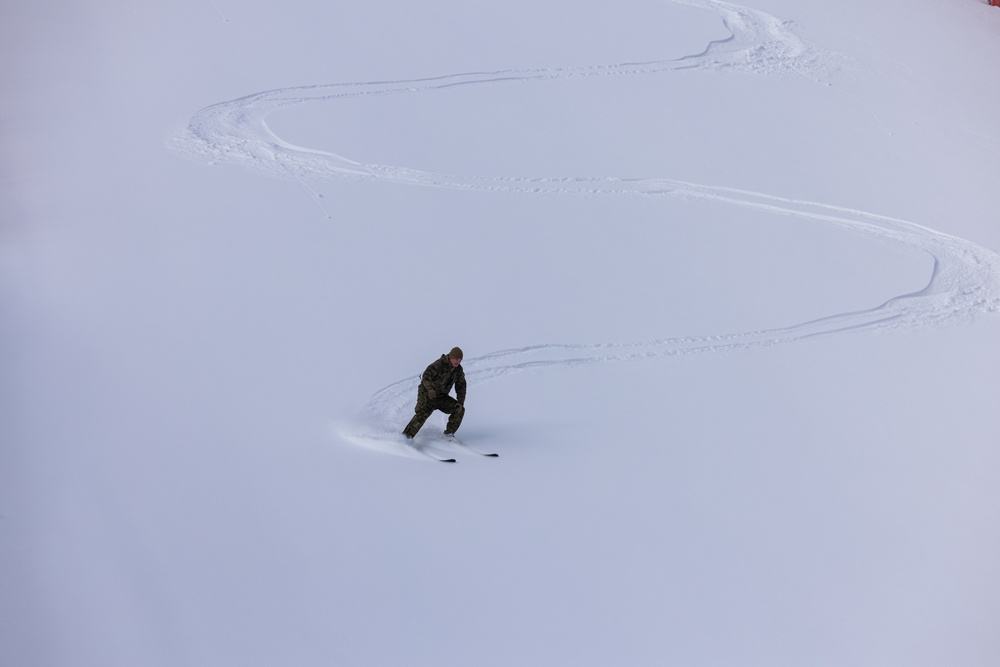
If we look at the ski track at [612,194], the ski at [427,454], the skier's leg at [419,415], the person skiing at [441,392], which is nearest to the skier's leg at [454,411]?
the person skiing at [441,392]

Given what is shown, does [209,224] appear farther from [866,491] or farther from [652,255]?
[866,491]

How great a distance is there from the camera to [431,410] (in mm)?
6562

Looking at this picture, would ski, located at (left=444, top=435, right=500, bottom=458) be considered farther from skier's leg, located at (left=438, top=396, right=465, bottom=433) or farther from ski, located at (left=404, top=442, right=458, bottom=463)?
ski, located at (left=404, top=442, right=458, bottom=463)

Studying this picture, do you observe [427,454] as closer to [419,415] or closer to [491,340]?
[419,415]

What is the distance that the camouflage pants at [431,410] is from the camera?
256 inches

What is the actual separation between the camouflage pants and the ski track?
0.19m

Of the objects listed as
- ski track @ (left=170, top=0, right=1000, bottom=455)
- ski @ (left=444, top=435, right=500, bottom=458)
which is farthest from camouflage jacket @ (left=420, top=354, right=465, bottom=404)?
ski track @ (left=170, top=0, right=1000, bottom=455)

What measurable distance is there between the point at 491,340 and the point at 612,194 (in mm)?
3571

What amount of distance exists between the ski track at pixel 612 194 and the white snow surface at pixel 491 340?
5 cm

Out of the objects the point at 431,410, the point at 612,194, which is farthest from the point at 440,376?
the point at 612,194

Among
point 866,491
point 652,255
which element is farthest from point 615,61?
point 866,491

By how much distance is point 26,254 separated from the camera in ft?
27.9

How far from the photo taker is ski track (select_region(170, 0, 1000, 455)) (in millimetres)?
7945

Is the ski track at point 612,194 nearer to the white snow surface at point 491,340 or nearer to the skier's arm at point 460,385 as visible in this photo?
the white snow surface at point 491,340
